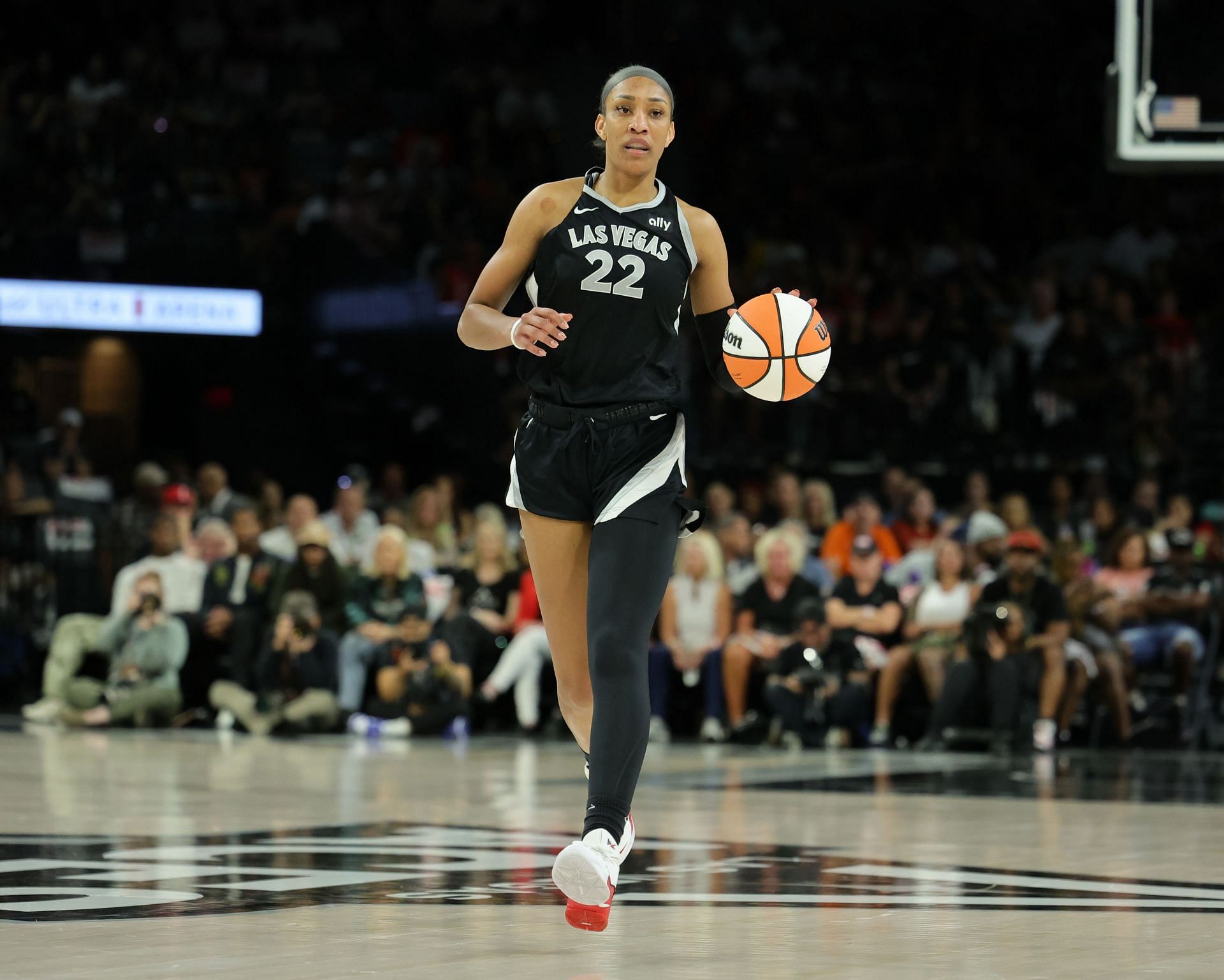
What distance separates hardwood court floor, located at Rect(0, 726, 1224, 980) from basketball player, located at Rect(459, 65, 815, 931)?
0.64m

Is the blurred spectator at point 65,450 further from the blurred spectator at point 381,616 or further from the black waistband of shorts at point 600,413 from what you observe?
the black waistband of shorts at point 600,413

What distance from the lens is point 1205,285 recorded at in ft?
60.6

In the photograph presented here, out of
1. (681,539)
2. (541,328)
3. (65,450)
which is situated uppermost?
(65,450)

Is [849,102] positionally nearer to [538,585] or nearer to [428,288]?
[428,288]

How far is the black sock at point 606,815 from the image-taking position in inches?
193

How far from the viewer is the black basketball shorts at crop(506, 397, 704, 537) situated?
525 centimetres

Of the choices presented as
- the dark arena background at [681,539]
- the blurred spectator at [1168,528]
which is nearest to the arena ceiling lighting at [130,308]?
the dark arena background at [681,539]

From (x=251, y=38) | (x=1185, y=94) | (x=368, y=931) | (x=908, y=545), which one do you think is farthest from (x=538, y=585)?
(x=251, y=38)

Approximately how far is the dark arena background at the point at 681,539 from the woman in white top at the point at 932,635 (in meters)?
0.04

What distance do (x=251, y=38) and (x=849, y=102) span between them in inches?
294

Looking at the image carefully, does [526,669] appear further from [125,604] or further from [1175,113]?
[1175,113]

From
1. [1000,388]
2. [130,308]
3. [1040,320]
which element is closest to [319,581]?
[1000,388]

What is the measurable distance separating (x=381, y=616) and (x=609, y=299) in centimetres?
938

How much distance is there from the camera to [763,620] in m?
13.9
